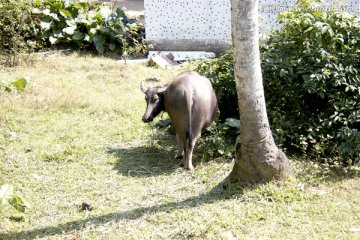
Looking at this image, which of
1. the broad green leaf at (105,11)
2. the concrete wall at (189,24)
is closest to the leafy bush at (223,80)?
the concrete wall at (189,24)

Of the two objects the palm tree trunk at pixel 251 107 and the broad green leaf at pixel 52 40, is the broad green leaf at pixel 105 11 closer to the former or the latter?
the broad green leaf at pixel 52 40

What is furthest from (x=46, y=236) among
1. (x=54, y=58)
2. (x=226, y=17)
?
(x=226, y=17)

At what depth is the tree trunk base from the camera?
5484 mm

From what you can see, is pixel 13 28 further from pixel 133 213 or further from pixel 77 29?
pixel 133 213

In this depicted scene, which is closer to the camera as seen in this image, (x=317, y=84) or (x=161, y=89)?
(x=317, y=84)

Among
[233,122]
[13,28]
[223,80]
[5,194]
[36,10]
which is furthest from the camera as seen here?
[36,10]

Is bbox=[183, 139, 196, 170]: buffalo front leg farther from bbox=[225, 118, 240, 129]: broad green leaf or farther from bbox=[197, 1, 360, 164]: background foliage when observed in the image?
bbox=[197, 1, 360, 164]: background foliage

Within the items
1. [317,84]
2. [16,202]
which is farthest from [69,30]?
[16,202]

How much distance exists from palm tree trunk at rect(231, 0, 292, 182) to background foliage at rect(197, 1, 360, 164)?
862 millimetres

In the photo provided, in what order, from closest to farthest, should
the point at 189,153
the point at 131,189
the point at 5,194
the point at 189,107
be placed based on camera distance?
the point at 5,194
the point at 131,189
the point at 189,107
the point at 189,153

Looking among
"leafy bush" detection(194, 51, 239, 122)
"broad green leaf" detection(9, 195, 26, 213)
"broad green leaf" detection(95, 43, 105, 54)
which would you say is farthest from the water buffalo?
"broad green leaf" detection(95, 43, 105, 54)

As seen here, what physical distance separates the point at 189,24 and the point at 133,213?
7699mm

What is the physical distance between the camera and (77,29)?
41.1ft

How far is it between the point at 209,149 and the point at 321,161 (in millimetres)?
1407
